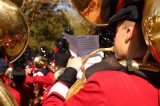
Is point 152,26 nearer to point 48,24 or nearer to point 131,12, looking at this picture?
point 131,12

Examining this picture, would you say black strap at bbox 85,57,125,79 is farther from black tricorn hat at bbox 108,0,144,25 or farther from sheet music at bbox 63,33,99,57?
sheet music at bbox 63,33,99,57

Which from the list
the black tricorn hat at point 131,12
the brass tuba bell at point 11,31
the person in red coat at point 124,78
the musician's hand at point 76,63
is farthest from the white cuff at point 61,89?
the brass tuba bell at point 11,31

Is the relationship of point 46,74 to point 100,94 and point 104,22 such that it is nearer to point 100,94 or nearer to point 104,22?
point 104,22

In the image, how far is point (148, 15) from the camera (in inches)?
82.7

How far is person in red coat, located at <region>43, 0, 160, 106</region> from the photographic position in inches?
77.0

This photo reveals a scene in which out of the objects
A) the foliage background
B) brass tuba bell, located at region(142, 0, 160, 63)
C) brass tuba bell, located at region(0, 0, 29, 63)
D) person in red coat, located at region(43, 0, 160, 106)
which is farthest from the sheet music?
the foliage background

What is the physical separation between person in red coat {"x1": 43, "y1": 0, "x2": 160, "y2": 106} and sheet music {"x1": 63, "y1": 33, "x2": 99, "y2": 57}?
70 centimetres

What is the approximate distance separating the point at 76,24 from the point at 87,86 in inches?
1097

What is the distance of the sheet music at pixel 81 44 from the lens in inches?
116

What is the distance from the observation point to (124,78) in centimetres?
200

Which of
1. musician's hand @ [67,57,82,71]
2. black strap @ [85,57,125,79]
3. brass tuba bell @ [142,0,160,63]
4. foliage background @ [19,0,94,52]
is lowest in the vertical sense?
foliage background @ [19,0,94,52]

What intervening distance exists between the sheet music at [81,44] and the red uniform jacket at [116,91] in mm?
891

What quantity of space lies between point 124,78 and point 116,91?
0.26ft

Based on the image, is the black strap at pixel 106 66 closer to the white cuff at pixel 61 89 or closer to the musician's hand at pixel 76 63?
the white cuff at pixel 61 89
